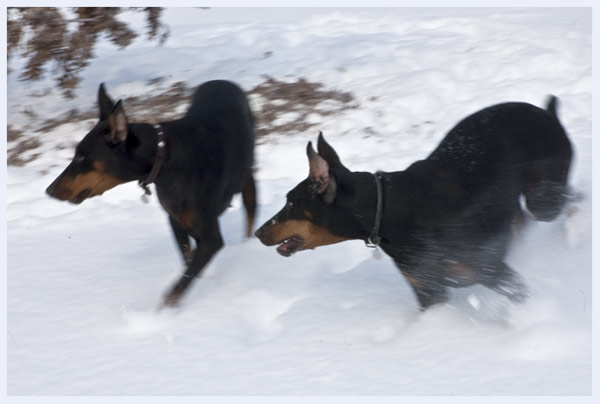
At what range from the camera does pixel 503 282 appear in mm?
3760

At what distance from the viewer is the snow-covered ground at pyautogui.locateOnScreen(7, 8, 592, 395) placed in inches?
131

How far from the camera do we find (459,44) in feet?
31.1

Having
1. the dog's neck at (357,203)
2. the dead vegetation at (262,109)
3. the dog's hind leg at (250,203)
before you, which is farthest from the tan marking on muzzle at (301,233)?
the dead vegetation at (262,109)

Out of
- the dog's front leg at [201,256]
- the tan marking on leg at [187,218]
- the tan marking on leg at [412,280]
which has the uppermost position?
the tan marking on leg at [187,218]

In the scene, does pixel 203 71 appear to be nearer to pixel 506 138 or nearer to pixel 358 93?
→ pixel 358 93

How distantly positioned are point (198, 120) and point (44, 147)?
3.47 m

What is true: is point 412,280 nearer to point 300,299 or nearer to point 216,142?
point 300,299

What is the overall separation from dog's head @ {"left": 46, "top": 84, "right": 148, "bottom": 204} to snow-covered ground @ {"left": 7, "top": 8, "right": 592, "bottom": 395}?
2.49 ft

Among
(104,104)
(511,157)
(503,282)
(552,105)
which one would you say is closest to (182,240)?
(104,104)

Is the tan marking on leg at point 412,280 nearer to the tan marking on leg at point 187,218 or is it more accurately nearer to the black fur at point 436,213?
the black fur at point 436,213

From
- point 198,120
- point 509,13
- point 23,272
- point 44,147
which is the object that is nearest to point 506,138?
point 198,120

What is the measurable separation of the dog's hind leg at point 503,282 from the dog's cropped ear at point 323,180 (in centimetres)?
93

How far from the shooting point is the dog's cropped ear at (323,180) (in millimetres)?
3521

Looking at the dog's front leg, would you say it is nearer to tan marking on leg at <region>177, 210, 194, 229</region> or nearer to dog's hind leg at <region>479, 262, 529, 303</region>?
tan marking on leg at <region>177, 210, 194, 229</region>
